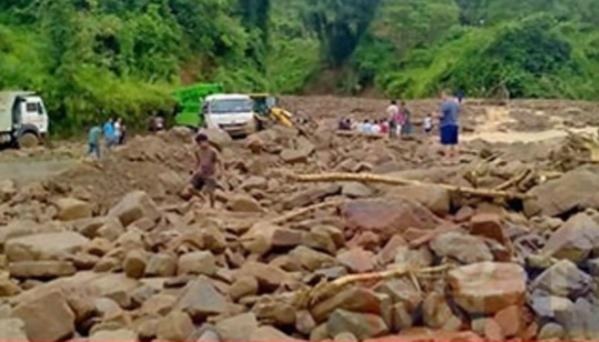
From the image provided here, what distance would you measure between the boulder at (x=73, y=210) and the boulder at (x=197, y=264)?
179 inches

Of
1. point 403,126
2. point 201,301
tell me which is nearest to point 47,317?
point 201,301

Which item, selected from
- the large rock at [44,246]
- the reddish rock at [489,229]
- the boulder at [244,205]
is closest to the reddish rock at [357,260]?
the reddish rock at [489,229]

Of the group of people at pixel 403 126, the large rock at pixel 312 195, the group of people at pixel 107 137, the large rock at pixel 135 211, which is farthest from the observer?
the group of people at pixel 107 137

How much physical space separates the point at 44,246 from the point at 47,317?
2301 millimetres

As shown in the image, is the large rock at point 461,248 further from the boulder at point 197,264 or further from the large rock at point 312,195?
the large rock at point 312,195

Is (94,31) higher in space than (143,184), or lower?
higher

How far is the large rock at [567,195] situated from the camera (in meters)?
9.06

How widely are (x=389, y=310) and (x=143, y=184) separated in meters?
8.70

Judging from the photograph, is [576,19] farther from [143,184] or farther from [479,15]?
[143,184]

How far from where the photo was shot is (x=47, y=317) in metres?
6.74

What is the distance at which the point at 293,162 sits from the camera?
18312mm

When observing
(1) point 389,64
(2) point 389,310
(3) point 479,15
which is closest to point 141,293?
(2) point 389,310

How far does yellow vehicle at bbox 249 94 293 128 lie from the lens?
2786cm

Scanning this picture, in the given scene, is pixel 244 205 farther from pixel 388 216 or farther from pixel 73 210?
pixel 388 216
